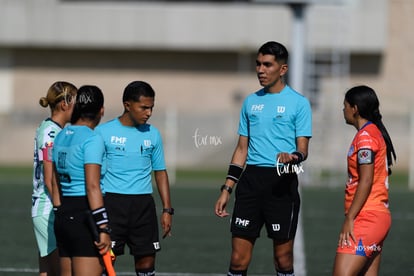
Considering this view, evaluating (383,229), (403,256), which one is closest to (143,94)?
(383,229)

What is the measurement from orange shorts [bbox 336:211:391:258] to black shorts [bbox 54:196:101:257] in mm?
1860

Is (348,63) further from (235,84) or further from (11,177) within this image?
(11,177)

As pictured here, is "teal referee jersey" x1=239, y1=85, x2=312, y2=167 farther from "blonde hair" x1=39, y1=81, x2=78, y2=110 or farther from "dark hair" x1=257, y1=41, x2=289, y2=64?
"blonde hair" x1=39, y1=81, x2=78, y2=110

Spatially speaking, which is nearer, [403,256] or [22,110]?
[403,256]

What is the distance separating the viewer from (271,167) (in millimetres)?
9031

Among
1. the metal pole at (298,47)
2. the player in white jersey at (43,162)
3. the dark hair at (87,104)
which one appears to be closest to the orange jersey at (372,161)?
the dark hair at (87,104)

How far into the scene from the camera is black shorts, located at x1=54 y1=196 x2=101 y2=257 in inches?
306

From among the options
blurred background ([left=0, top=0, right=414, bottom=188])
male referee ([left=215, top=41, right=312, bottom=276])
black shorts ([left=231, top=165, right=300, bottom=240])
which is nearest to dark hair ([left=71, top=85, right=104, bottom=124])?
male referee ([left=215, top=41, right=312, bottom=276])

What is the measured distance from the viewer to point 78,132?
25.7 feet

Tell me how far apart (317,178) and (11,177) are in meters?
7.75

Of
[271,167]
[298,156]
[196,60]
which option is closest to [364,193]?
[298,156]

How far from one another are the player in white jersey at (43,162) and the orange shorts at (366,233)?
2.50 meters

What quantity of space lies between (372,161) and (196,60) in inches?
1044

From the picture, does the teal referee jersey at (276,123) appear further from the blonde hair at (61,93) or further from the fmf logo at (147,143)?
the blonde hair at (61,93)
